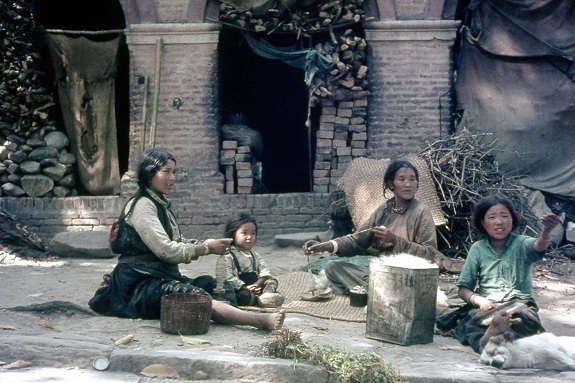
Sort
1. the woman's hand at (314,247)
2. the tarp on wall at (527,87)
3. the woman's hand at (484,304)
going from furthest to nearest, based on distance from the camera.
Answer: the tarp on wall at (527,87), the woman's hand at (314,247), the woman's hand at (484,304)

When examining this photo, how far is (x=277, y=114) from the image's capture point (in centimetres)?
1249

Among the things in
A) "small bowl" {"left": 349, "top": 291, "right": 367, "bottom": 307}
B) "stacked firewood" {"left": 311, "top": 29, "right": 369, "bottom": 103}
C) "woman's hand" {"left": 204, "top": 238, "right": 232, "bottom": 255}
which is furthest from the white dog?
"stacked firewood" {"left": 311, "top": 29, "right": 369, "bottom": 103}

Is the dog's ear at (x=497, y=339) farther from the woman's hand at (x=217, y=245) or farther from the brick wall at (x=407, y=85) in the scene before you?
the brick wall at (x=407, y=85)

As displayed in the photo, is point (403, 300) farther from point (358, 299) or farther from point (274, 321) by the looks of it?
point (358, 299)

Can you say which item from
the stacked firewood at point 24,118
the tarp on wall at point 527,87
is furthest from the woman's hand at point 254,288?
the stacked firewood at point 24,118

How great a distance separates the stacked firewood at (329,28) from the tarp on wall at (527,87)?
143 cm

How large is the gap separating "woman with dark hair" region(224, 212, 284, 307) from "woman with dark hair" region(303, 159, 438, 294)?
576mm

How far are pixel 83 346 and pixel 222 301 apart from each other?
1.25m

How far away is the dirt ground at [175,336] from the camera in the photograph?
4664 mm

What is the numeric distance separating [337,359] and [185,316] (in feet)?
3.74

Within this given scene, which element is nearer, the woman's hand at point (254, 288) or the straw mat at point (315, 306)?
the straw mat at point (315, 306)

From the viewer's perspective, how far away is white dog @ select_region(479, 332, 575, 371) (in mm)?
4406

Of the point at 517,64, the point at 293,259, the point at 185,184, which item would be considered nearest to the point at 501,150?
the point at 517,64

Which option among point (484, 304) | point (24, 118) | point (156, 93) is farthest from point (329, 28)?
point (484, 304)
